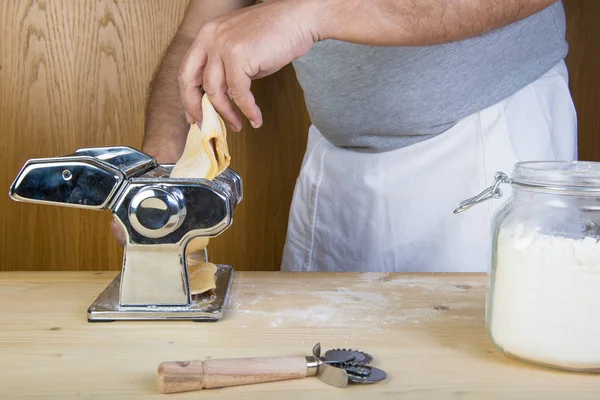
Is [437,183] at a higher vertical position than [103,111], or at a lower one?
lower

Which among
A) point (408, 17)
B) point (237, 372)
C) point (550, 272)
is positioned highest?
point (408, 17)

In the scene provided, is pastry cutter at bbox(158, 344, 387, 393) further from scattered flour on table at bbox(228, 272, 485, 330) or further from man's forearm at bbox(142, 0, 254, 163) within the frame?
man's forearm at bbox(142, 0, 254, 163)

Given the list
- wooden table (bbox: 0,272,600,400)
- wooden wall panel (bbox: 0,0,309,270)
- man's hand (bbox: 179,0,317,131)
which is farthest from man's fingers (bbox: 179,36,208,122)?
wooden wall panel (bbox: 0,0,309,270)

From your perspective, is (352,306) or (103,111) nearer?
(352,306)

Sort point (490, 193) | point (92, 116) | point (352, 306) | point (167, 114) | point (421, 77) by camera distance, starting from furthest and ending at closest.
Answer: point (92, 116) < point (167, 114) < point (421, 77) < point (352, 306) < point (490, 193)

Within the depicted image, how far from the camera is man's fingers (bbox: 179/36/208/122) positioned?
0.97 meters

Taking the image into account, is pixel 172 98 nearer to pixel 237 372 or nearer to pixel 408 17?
pixel 408 17

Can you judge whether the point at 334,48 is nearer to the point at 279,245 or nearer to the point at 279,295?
the point at 279,295

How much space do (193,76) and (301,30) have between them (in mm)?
160

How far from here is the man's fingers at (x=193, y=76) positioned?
971 mm

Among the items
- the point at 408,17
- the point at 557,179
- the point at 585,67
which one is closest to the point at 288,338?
the point at 557,179

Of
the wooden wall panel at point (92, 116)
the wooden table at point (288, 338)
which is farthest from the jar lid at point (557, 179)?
the wooden wall panel at point (92, 116)

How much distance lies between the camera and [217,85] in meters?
0.95

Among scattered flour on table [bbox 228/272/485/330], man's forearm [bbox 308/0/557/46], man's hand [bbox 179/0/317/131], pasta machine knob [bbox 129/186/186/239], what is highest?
man's forearm [bbox 308/0/557/46]
